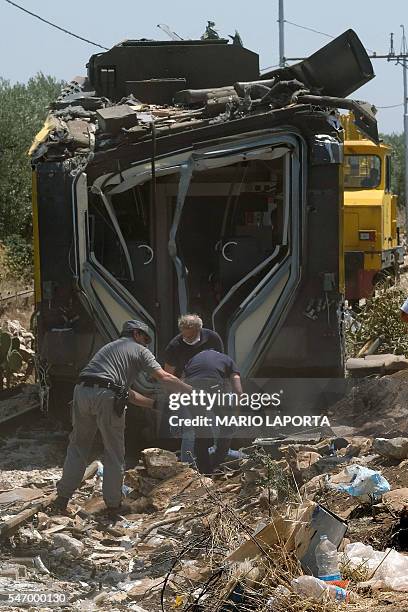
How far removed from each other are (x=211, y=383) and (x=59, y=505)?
1804mm

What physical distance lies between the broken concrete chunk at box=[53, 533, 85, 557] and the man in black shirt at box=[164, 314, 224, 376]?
2.15 m

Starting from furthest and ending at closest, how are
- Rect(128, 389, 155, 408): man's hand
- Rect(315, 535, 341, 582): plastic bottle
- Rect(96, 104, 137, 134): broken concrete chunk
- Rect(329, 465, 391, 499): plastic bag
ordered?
Rect(96, 104, 137, 134): broken concrete chunk
Rect(128, 389, 155, 408): man's hand
Rect(329, 465, 391, 499): plastic bag
Rect(315, 535, 341, 582): plastic bottle

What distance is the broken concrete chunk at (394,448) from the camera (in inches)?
326

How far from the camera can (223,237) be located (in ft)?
36.0

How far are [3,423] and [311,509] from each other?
5.53 meters

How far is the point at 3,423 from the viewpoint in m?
11.0

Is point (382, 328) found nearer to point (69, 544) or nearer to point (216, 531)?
point (69, 544)

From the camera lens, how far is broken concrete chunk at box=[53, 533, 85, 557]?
289 inches

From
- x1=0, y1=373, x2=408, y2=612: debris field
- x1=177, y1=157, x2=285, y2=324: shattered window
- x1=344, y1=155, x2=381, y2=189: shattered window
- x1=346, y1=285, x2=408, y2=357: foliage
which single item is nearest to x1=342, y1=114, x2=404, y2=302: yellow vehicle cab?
x1=344, y1=155, x2=381, y2=189: shattered window

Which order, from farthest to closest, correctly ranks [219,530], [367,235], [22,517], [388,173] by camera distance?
[388,173] < [367,235] < [22,517] < [219,530]

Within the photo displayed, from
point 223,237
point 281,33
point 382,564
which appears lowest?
point 382,564

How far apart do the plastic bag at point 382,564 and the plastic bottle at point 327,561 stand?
0.52 ft

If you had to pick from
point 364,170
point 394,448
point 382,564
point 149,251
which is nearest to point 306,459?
point 394,448

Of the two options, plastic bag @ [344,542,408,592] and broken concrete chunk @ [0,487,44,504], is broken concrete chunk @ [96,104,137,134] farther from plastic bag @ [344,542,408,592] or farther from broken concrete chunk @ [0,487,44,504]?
plastic bag @ [344,542,408,592]
